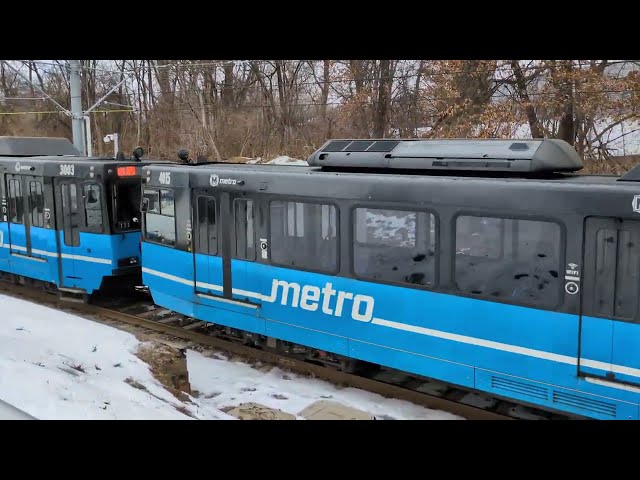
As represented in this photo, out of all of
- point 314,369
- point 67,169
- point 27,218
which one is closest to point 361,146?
point 314,369

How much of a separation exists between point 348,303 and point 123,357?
11.9ft

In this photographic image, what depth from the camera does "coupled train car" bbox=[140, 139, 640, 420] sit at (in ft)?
21.2

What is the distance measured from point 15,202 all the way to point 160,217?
5.22 metres

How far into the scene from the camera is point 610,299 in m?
6.36

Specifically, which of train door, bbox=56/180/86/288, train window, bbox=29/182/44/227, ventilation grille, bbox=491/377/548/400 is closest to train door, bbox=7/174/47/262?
train window, bbox=29/182/44/227

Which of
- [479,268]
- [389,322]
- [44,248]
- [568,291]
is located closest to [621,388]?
[568,291]

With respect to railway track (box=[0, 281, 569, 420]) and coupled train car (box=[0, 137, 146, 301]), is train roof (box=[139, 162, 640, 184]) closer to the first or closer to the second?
coupled train car (box=[0, 137, 146, 301])

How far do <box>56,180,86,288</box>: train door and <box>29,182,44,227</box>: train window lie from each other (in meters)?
0.63

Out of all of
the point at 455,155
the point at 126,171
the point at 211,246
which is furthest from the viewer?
the point at 126,171

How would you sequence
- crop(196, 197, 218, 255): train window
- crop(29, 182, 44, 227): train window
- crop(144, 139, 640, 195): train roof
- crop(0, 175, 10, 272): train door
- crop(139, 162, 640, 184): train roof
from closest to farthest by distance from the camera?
crop(139, 162, 640, 184): train roof → crop(144, 139, 640, 195): train roof → crop(196, 197, 218, 255): train window → crop(29, 182, 44, 227): train window → crop(0, 175, 10, 272): train door

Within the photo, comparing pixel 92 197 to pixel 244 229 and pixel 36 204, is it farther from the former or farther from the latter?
pixel 244 229

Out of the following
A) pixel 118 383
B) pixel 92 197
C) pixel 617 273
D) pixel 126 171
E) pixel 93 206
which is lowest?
pixel 118 383

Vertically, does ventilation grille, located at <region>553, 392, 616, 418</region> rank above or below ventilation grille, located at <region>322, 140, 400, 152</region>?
below

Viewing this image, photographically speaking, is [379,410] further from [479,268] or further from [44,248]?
[44,248]
